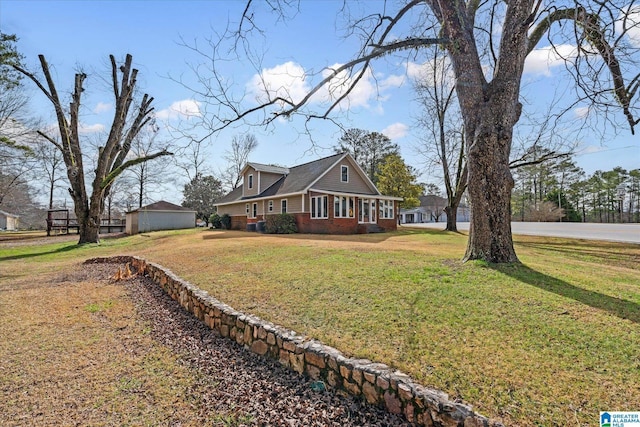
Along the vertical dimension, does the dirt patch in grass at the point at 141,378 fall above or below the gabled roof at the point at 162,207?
below

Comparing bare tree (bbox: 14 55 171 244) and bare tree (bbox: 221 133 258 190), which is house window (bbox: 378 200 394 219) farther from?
bare tree (bbox: 221 133 258 190)

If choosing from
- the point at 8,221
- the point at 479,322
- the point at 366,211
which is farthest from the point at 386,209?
the point at 8,221

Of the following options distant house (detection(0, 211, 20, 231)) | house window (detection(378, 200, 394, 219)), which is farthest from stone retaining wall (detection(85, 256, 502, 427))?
distant house (detection(0, 211, 20, 231))

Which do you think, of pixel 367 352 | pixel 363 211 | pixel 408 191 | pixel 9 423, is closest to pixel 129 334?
pixel 9 423

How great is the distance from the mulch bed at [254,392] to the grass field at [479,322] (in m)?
0.50

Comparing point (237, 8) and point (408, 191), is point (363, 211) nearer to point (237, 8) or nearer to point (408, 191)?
point (408, 191)

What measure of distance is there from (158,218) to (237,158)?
39.2ft

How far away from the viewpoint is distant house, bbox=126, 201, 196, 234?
28.6 m

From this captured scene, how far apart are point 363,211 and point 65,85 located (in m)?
18.5

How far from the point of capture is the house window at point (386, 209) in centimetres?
2367

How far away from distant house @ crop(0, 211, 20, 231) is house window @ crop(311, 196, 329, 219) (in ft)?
166

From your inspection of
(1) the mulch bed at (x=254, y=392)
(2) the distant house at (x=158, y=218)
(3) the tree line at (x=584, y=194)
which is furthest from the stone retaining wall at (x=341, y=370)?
(3) the tree line at (x=584, y=194)

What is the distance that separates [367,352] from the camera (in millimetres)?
3238

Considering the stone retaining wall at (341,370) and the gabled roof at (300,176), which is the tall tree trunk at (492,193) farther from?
the gabled roof at (300,176)
